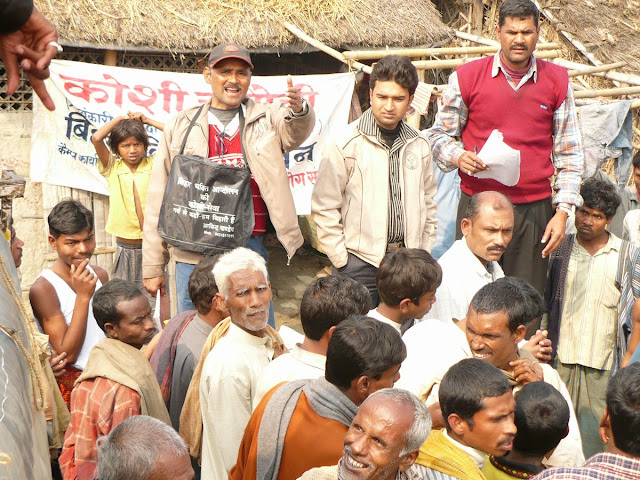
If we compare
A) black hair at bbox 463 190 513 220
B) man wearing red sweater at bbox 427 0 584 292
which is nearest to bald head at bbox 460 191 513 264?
black hair at bbox 463 190 513 220

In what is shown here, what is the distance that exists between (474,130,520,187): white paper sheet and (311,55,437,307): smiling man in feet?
1.47

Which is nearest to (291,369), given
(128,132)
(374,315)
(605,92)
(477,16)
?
(374,315)

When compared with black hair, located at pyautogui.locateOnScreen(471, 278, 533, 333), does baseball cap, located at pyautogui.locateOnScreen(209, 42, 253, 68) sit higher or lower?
higher

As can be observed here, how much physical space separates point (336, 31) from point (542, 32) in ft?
13.1

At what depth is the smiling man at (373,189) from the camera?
4949 millimetres

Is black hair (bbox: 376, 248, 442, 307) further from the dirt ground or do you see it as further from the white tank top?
the dirt ground

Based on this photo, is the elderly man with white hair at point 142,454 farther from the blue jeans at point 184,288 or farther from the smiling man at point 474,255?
the blue jeans at point 184,288

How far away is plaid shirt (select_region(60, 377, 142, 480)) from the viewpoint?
10.9 feet

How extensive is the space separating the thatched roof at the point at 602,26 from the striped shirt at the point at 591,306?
576 centimetres

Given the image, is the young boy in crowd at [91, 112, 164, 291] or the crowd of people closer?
the crowd of people

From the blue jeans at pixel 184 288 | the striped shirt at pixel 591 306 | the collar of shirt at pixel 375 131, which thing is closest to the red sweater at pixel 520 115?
the collar of shirt at pixel 375 131

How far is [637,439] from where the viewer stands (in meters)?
2.61

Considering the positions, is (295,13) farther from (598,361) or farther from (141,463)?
(141,463)

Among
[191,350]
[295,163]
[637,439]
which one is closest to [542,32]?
[295,163]
